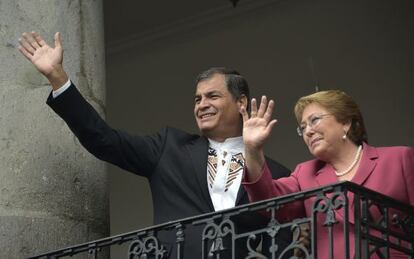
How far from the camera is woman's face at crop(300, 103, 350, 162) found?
757 centimetres

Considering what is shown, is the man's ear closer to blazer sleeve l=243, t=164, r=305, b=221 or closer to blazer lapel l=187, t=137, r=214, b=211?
blazer lapel l=187, t=137, r=214, b=211

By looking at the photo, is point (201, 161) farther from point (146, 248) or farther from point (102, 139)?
point (146, 248)

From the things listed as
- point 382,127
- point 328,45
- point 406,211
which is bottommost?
point 406,211

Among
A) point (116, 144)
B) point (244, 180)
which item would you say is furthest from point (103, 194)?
point (244, 180)

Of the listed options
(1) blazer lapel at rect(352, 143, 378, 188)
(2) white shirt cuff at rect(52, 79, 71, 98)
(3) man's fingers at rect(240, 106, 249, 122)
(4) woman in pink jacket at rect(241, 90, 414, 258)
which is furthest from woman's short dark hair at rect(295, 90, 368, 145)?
(2) white shirt cuff at rect(52, 79, 71, 98)

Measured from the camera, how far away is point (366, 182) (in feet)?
24.2

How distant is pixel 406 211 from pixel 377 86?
379 centimetres

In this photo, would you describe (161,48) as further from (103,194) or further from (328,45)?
(103,194)

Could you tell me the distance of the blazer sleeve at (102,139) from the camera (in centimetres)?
780

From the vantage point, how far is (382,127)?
1073cm

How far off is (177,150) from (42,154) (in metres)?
0.75

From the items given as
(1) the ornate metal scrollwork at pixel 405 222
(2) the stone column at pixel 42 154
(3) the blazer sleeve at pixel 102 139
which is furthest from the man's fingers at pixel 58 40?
(1) the ornate metal scrollwork at pixel 405 222

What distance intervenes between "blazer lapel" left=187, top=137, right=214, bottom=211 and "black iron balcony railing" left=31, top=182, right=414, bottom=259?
312 millimetres

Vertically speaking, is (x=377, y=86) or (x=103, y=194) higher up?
(x=377, y=86)
